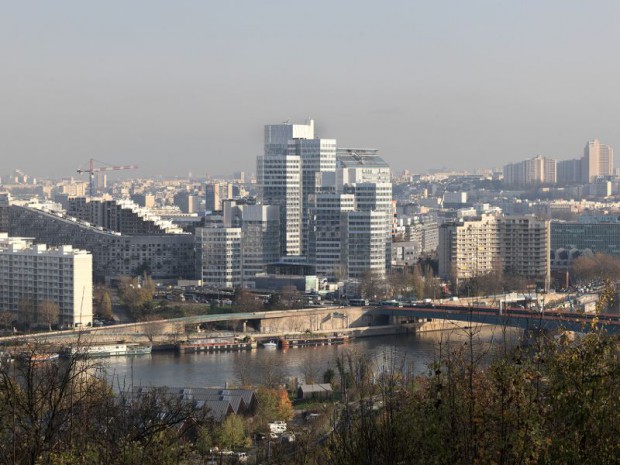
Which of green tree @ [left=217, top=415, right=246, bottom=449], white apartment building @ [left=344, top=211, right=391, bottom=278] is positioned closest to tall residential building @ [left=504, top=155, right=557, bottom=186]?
white apartment building @ [left=344, top=211, right=391, bottom=278]

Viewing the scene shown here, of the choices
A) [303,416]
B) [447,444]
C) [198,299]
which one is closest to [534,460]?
[447,444]

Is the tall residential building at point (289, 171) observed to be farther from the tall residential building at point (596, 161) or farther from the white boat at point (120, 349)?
the tall residential building at point (596, 161)

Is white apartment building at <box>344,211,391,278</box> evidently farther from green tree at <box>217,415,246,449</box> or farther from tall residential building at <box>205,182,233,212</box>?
tall residential building at <box>205,182,233,212</box>

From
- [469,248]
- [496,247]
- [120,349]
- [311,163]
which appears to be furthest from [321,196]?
[120,349]

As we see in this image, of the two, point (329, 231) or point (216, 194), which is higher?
point (216, 194)

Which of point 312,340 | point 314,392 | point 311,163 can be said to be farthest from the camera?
point 311,163

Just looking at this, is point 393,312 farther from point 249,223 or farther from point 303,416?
point 303,416

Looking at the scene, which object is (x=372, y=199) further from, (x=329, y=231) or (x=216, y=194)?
(x=216, y=194)
